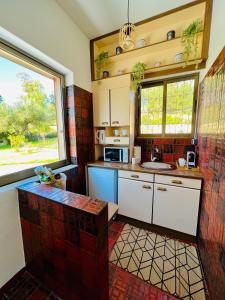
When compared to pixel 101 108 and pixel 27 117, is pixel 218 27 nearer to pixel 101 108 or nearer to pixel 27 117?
pixel 101 108

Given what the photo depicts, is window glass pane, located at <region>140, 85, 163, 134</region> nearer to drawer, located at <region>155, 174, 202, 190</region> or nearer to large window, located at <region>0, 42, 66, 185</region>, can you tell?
drawer, located at <region>155, 174, 202, 190</region>

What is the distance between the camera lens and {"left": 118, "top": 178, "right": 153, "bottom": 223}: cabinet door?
175 cm

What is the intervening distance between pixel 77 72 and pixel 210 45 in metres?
1.66

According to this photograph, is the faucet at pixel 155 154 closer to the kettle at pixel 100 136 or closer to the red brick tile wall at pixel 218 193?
the kettle at pixel 100 136

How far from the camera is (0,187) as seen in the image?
3.84 ft

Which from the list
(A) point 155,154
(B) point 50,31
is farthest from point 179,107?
(B) point 50,31

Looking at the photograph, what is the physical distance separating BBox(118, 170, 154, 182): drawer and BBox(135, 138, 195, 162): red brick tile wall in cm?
59

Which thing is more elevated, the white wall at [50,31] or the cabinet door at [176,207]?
the white wall at [50,31]

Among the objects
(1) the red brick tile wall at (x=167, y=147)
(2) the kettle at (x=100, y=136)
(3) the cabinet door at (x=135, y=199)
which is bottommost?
(3) the cabinet door at (x=135, y=199)

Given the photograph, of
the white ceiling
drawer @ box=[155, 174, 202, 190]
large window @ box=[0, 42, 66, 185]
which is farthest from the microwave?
the white ceiling

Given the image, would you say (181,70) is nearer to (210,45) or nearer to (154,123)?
(210,45)

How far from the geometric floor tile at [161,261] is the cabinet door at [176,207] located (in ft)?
0.68

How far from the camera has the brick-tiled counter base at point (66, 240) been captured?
82cm

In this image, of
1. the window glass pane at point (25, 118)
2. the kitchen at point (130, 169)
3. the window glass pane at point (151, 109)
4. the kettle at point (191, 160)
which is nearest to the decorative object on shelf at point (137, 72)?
the kitchen at point (130, 169)
